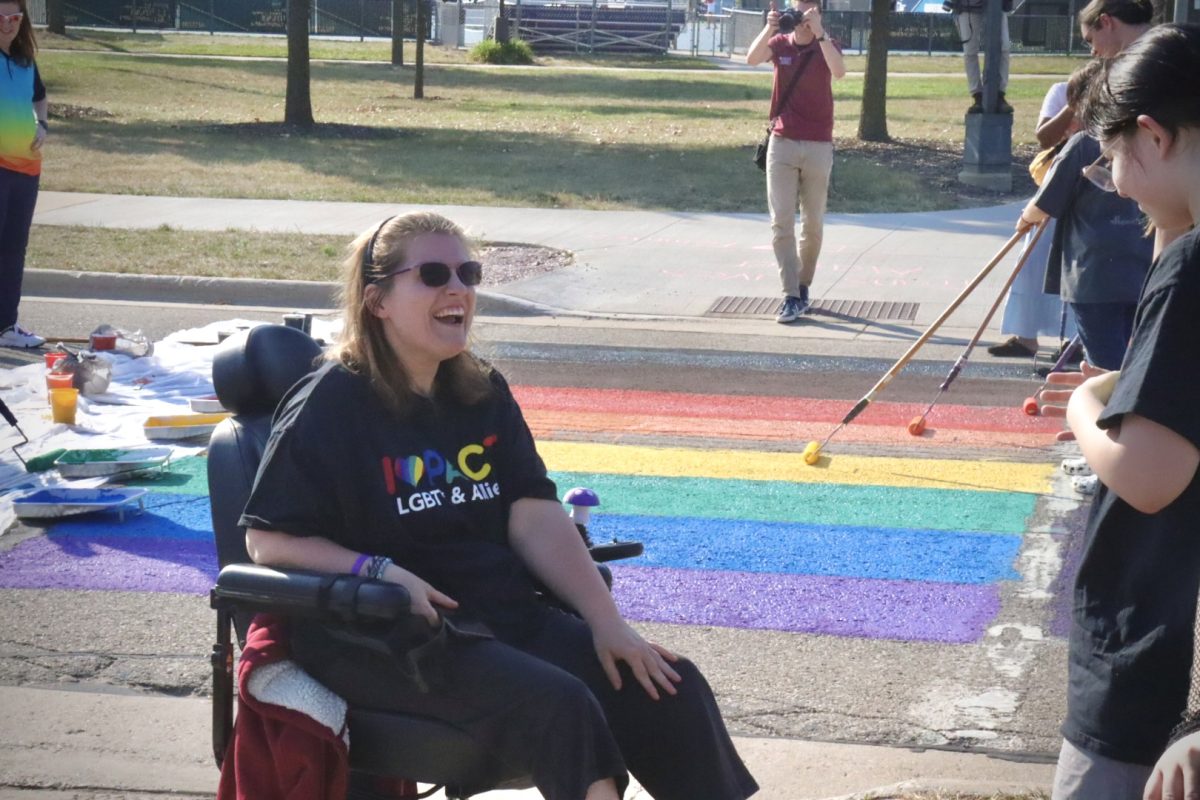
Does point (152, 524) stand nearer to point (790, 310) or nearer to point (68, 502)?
point (68, 502)

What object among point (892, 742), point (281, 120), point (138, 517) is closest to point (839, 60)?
point (138, 517)

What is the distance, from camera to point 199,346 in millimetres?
9680

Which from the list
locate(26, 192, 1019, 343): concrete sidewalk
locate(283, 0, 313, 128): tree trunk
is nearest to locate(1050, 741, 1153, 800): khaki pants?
locate(26, 192, 1019, 343): concrete sidewalk

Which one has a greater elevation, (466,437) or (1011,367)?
(466,437)

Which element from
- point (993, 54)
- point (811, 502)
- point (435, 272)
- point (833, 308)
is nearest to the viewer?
point (435, 272)

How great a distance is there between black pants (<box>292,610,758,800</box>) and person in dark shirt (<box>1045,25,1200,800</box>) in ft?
2.81

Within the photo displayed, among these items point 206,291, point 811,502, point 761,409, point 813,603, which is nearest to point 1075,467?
point 811,502

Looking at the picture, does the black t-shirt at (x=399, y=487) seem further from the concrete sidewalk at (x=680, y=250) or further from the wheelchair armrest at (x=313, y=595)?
the concrete sidewalk at (x=680, y=250)

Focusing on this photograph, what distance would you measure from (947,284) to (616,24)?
38437 mm

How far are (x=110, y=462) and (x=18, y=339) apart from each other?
127 inches

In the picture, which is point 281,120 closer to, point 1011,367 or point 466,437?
point 1011,367

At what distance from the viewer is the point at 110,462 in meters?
7.04

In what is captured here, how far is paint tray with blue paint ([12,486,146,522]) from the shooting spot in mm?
6465

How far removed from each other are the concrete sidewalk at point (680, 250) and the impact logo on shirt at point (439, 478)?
723 cm
